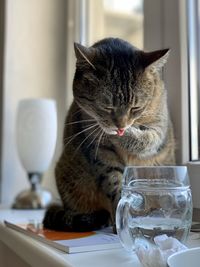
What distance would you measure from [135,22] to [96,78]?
0.67 metres

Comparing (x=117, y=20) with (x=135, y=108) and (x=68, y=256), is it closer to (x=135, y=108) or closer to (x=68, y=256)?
(x=135, y=108)

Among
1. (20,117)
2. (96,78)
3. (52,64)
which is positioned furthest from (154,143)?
(52,64)

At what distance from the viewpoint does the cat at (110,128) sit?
2.88 feet

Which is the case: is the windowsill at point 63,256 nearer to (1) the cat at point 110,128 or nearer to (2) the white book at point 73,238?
(2) the white book at point 73,238

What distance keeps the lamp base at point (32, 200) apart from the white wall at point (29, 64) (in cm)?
20

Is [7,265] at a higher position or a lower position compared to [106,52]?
→ lower

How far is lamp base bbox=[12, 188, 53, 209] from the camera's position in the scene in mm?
1385

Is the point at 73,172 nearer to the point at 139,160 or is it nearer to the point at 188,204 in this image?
the point at 139,160

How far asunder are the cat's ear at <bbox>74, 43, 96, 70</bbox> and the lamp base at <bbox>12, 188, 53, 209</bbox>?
2.12 ft

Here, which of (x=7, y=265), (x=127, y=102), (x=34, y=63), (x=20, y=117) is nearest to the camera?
(x=127, y=102)

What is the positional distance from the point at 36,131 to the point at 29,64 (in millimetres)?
366

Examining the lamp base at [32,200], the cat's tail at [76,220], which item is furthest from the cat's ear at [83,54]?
the lamp base at [32,200]

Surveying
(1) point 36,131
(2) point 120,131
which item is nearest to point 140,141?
(2) point 120,131

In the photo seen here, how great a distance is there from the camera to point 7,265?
0.99m
